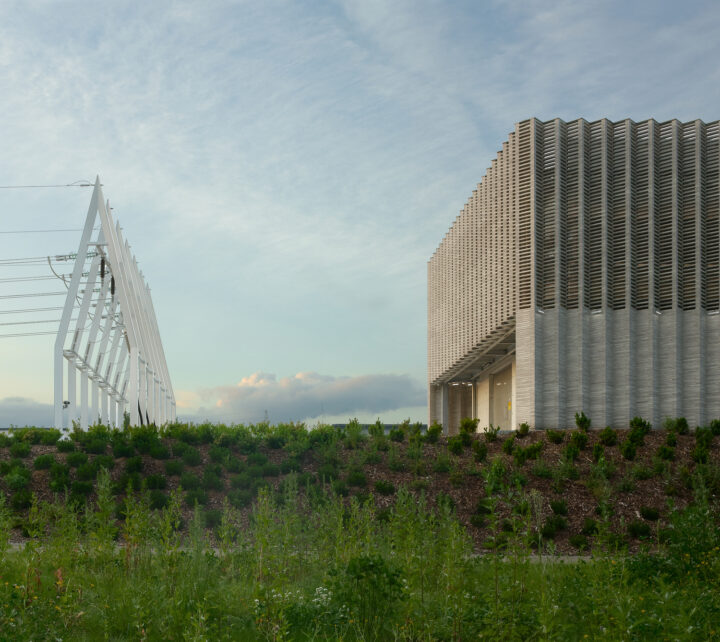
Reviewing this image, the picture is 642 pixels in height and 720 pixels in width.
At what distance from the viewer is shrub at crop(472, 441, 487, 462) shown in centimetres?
1360

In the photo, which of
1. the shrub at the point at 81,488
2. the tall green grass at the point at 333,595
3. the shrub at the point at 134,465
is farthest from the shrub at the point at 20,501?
the tall green grass at the point at 333,595

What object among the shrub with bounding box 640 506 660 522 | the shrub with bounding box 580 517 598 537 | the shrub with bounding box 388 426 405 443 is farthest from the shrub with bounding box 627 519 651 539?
the shrub with bounding box 388 426 405 443

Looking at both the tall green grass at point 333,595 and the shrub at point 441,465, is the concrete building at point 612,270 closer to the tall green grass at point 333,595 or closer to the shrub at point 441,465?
the shrub at point 441,465

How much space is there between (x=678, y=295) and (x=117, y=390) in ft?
93.0

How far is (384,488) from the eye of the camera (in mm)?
11773

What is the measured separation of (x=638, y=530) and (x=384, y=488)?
4091 mm

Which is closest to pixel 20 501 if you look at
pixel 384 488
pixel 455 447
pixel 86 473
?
pixel 86 473

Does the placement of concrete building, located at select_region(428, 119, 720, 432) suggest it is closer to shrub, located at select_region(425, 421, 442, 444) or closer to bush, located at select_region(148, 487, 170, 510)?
shrub, located at select_region(425, 421, 442, 444)

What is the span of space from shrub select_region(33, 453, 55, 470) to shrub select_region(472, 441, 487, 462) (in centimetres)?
783

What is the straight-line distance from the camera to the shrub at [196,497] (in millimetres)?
11188

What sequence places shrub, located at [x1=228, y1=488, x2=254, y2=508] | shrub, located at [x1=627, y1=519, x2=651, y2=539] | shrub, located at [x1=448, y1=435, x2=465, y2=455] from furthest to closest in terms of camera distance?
shrub, located at [x1=448, y1=435, x2=465, y2=455] < shrub, located at [x1=228, y1=488, x2=254, y2=508] < shrub, located at [x1=627, y1=519, x2=651, y2=539]

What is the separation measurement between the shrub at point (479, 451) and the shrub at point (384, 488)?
7.94 feet

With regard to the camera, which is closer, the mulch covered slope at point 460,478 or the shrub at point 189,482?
the mulch covered slope at point 460,478

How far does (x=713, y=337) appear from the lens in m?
19.5
